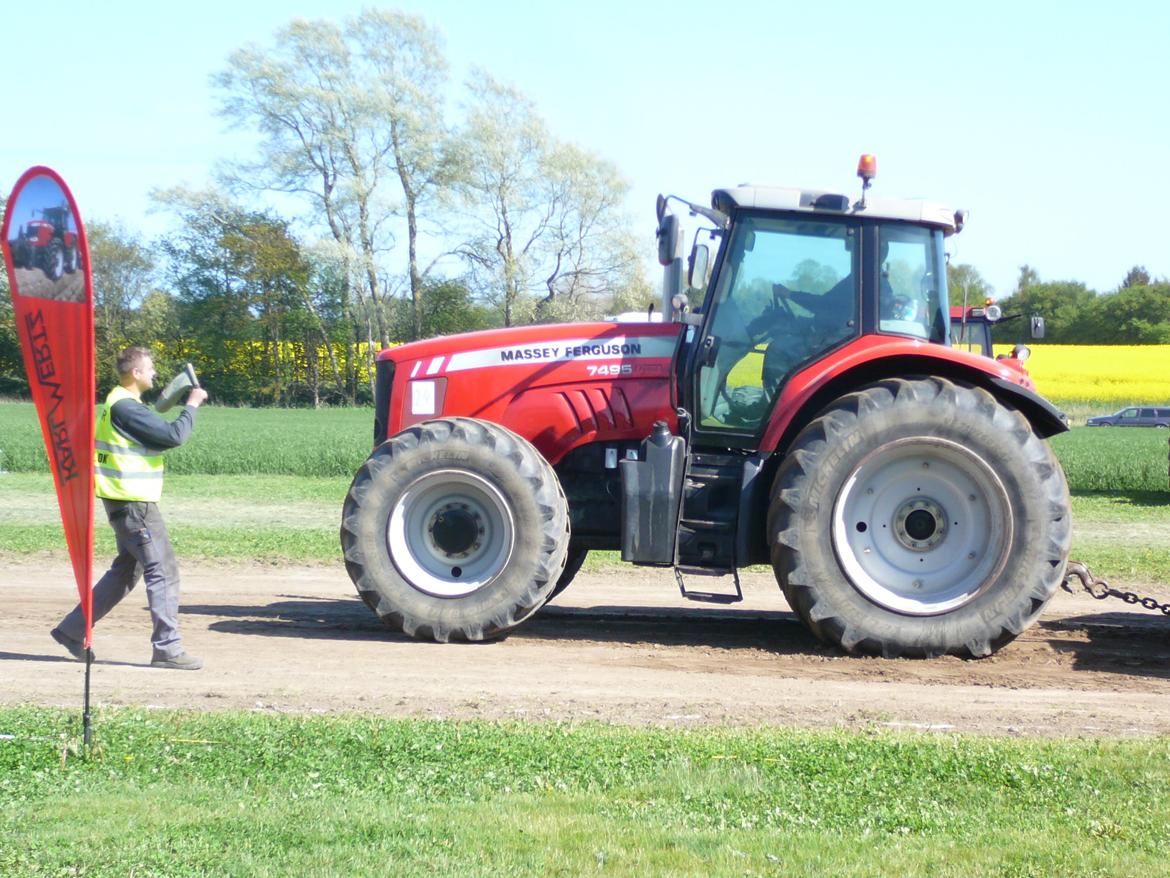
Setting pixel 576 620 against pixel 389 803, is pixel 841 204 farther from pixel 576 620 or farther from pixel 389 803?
pixel 389 803

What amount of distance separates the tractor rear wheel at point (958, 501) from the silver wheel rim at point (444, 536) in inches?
71.0

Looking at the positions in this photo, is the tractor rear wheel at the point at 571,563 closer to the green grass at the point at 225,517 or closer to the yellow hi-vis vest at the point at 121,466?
the yellow hi-vis vest at the point at 121,466

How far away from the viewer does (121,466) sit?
739cm

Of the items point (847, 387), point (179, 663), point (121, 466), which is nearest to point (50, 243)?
point (121, 466)

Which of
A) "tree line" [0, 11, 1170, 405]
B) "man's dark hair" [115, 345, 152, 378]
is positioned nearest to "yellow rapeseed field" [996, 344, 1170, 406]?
"tree line" [0, 11, 1170, 405]

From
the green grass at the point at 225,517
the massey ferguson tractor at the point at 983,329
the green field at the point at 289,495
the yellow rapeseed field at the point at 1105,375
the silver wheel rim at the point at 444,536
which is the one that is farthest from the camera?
the yellow rapeseed field at the point at 1105,375

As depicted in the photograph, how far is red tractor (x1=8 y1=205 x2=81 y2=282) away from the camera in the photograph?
5.38m

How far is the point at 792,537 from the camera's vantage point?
760 centimetres

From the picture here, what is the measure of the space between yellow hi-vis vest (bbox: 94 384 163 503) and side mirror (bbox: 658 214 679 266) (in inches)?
122

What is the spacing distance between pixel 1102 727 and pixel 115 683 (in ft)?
16.6

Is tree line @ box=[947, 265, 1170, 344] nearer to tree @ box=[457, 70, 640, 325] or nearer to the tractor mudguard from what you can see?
tree @ box=[457, 70, 640, 325]

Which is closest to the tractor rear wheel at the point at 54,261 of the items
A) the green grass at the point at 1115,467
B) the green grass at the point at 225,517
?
the green grass at the point at 225,517

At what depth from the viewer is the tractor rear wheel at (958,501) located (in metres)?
7.55

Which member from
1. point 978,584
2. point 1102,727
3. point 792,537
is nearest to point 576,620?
point 792,537
